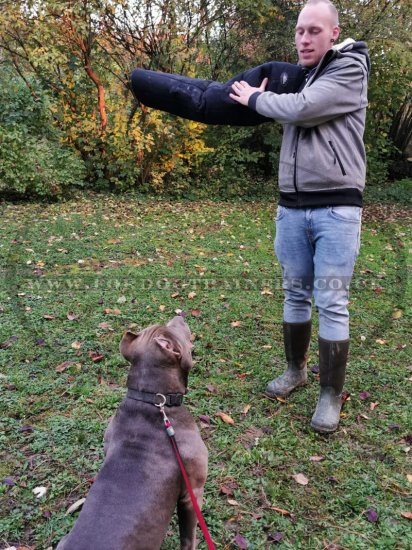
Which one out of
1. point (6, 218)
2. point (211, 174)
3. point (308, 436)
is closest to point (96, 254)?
point (6, 218)

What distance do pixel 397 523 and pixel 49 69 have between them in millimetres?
10426

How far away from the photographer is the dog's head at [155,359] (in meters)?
2.19

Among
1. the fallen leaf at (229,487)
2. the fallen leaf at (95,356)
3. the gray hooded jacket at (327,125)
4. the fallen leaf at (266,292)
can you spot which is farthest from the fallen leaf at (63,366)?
the fallen leaf at (266,292)

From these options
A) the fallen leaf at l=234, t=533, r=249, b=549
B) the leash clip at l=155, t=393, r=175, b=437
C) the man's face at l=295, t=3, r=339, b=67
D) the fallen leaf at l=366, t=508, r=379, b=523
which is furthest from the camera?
the man's face at l=295, t=3, r=339, b=67

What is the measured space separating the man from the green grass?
0.42m

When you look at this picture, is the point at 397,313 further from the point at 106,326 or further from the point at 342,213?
the point at 106,326

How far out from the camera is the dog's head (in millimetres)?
2193

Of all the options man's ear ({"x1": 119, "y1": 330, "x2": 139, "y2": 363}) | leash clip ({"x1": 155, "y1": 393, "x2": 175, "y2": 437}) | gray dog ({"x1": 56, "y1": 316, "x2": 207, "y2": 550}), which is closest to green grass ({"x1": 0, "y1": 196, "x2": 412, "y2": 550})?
gray dog ({"x1": 56, "y1": 316, "x2": 207, "y2": 550})

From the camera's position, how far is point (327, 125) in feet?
9.49

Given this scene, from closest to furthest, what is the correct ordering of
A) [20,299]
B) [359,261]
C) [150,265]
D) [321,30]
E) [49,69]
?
[321,30] → [20,299] → [150,265] → [359,261] → [49,69]

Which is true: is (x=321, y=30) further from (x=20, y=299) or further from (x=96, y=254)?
(x=96, y=254)

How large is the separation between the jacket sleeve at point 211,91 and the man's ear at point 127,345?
1.68 m

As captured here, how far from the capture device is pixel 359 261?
295 inches

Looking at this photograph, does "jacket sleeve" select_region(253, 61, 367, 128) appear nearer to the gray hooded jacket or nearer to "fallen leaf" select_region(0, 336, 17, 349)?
the gray hooded jacket
